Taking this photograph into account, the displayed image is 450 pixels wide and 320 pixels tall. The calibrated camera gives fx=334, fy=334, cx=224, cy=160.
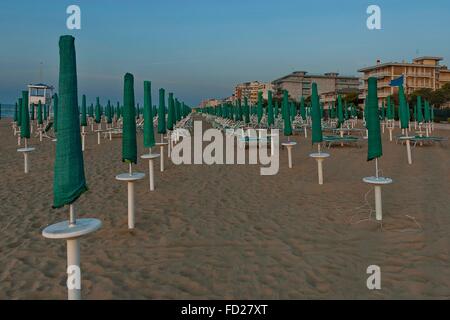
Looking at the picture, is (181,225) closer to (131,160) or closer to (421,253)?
(131,160)

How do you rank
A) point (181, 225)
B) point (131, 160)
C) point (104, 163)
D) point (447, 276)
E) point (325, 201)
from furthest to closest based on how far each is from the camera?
point (104, 163) < point (325, 201) < point (181, 225) < point (131, 160) < point (447, 276)

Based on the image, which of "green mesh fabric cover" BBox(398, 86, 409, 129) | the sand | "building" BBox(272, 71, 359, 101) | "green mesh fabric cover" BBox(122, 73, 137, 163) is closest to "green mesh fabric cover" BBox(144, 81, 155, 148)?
the sand

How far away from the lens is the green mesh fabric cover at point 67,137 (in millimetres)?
2338

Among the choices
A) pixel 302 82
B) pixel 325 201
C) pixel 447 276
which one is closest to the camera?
pixel 447 276

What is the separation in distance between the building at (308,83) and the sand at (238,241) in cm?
8508

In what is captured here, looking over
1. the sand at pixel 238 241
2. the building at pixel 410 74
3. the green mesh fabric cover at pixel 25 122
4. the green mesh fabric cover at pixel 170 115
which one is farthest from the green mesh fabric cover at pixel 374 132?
the building at pixel 410 74

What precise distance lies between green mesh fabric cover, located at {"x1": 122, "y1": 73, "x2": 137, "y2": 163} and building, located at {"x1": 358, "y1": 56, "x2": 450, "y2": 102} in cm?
5418

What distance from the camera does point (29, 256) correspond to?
3.70 meters

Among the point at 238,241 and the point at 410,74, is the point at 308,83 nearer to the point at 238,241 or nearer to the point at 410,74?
the point at 410,74

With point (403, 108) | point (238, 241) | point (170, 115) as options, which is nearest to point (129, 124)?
point (238, 241)

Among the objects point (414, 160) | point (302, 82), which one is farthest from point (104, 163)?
point (302, 82)

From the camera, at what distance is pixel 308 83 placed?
92.8 metres
